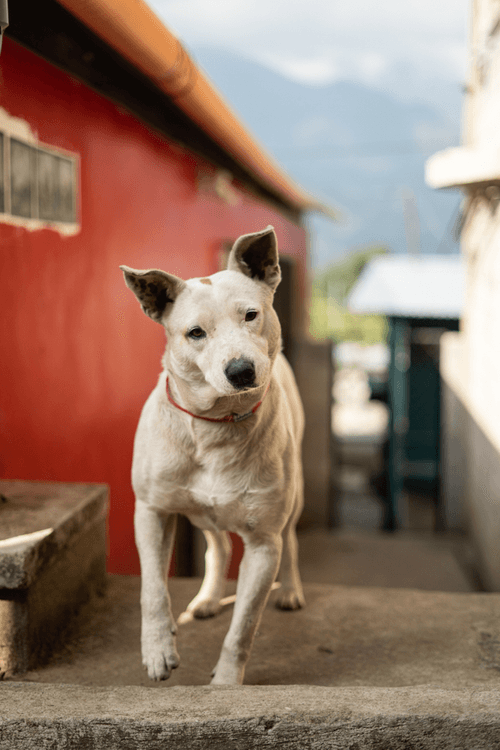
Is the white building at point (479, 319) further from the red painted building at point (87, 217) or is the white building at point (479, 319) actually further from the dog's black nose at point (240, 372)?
the dog's black nose at point (240, 372)

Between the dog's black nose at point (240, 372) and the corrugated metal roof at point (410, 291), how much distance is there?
7942mm

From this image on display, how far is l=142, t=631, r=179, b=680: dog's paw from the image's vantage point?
6.44ft

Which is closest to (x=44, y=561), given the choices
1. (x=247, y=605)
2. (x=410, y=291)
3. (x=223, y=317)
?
(x=247, y=605)

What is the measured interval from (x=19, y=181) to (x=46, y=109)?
0.44 m

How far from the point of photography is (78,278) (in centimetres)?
343

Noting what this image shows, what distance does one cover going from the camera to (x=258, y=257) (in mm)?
1974

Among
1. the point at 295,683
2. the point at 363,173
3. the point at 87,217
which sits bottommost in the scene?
the point at 295,683

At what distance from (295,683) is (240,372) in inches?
45.1

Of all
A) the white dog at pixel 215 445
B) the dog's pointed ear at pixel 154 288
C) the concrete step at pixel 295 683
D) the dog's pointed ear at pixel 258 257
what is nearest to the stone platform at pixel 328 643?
the concrete step at pixel 295 683

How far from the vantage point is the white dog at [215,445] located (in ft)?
6.00

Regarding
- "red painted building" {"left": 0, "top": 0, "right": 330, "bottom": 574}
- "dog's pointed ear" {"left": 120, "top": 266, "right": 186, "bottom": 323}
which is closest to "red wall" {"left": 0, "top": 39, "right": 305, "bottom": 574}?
"red painted building" {"left": 0, "top": 0, "right": 330, "bottom": 574}

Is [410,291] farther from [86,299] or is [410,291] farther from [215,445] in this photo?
[215,445]

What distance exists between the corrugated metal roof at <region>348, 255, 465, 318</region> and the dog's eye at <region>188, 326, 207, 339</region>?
7.87 metres

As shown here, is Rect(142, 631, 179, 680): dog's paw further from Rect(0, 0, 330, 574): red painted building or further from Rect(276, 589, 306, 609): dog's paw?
Rect(0, 0, 330, 574): red painted building
